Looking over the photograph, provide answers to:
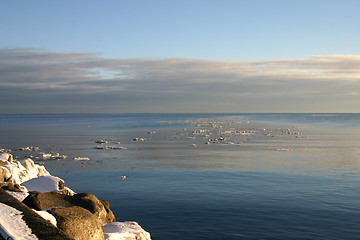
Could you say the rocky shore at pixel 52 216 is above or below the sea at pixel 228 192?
above

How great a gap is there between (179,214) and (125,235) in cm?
527

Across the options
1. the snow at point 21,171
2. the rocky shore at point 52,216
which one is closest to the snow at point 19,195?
the rocky shore at point 52,216

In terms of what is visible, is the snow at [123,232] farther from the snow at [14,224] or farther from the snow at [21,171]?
the snow at [21,171]

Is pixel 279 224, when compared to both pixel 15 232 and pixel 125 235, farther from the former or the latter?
pixel 15 232

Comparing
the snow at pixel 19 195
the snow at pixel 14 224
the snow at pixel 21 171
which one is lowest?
the snow at pixel 21 171

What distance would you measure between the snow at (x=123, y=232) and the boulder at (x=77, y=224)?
21.5 inches

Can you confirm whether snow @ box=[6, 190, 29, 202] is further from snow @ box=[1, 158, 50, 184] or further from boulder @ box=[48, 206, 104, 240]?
snow @ box=[1, 158, 50, 184]

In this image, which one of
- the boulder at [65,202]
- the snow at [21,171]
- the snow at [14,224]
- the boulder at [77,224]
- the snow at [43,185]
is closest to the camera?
the snow at [14,224]

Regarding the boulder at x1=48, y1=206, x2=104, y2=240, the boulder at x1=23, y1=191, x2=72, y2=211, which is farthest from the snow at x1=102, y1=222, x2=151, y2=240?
the boulder at x1=23, y1=191, x2=72, y2=211

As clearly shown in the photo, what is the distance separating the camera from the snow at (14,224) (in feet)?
22.4

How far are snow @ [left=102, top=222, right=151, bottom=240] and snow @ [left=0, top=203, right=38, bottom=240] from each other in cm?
244

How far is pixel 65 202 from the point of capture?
409 inches

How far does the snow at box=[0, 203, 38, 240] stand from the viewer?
22.4 feet

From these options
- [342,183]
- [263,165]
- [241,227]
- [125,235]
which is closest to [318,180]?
[342,183]
